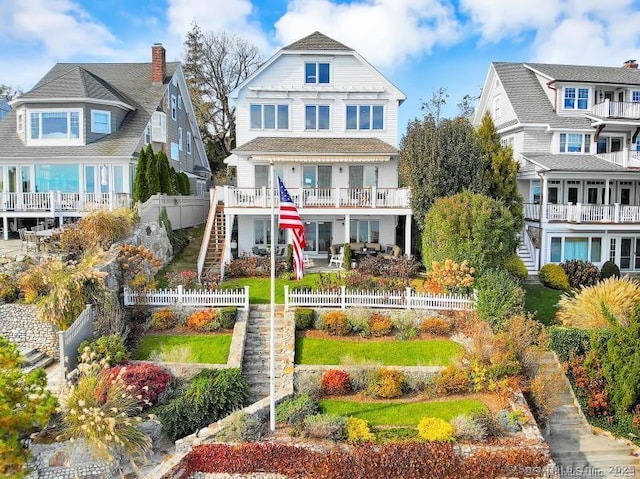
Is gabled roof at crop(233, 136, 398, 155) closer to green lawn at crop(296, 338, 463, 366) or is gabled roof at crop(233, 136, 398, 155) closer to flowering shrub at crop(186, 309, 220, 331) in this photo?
flowering shrub at crop(186, 309, 220, 331)

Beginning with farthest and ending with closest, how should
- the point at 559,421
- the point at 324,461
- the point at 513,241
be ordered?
the point at 513,241 → the point at 559,421 → the point at 324,461

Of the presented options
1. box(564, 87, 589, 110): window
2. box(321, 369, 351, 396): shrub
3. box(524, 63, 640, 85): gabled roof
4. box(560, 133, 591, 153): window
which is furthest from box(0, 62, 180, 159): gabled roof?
box(564, 87, 589, 110): window

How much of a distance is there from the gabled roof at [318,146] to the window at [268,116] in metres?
0.75

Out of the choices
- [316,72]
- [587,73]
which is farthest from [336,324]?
[587,73]

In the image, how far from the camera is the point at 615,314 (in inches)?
701

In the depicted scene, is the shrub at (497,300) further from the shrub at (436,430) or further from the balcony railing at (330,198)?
the balcony railing at (330,198)

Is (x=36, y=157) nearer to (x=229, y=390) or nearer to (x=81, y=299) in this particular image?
(x=81, y=299)

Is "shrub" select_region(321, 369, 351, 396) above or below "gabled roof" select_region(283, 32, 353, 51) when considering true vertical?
below

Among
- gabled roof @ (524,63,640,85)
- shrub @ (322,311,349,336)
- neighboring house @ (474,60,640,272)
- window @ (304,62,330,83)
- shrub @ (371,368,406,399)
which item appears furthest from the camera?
gabled roof @ (524,63,640,85)

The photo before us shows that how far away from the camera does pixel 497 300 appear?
720 inches

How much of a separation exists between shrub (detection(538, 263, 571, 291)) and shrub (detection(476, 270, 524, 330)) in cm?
732

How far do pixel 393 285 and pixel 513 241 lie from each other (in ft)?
20.4

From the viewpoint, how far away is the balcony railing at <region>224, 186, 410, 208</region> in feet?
83.1

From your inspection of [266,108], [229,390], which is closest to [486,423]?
[229,390]
